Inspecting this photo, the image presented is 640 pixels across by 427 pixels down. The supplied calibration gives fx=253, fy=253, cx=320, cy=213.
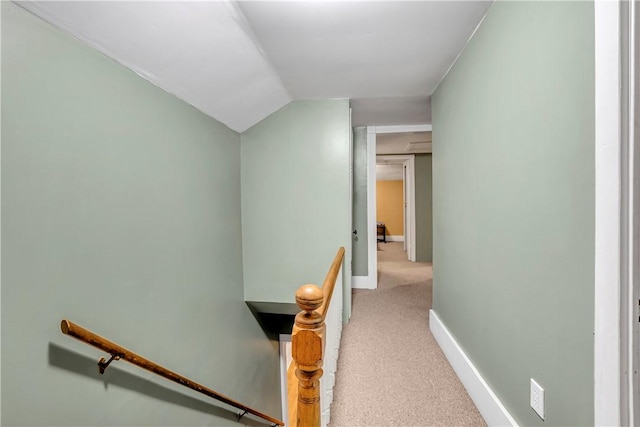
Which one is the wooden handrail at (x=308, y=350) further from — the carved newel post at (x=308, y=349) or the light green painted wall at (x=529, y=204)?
the light green painted wall at (x=529, y=204)

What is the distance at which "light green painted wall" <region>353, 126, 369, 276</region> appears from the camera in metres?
3.21

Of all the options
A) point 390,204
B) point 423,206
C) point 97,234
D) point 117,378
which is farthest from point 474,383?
point 390,204

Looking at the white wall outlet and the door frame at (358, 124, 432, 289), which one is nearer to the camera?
the white wall outlet

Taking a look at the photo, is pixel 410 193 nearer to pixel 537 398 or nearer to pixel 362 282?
pixel 362 282

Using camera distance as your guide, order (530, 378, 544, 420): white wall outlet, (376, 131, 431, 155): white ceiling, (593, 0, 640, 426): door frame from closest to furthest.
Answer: (593, 0, 640, 426): door frame, (530, 378, 544, 420): white wall outlet, (376, 131, 431, 155): white ceiling

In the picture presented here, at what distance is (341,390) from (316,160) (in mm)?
1842

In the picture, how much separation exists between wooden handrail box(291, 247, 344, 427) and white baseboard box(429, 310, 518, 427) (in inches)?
38.8

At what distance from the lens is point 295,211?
2.50 m

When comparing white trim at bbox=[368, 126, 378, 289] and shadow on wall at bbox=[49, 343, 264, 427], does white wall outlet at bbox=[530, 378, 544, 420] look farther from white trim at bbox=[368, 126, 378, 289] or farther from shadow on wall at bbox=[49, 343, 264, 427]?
white trim at bbox=[368, 126, 378, 289]

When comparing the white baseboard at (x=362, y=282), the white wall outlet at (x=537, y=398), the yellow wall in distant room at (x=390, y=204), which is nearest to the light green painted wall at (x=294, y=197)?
the white baseboard at (x=362, y=282)

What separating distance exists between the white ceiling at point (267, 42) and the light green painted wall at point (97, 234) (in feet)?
0.41

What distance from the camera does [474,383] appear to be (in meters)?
1.45

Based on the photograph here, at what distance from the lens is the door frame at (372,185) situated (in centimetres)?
315

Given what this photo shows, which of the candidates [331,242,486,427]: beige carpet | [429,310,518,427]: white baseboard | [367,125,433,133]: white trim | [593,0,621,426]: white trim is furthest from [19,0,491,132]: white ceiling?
[331,242,486,427]: beige carpet
